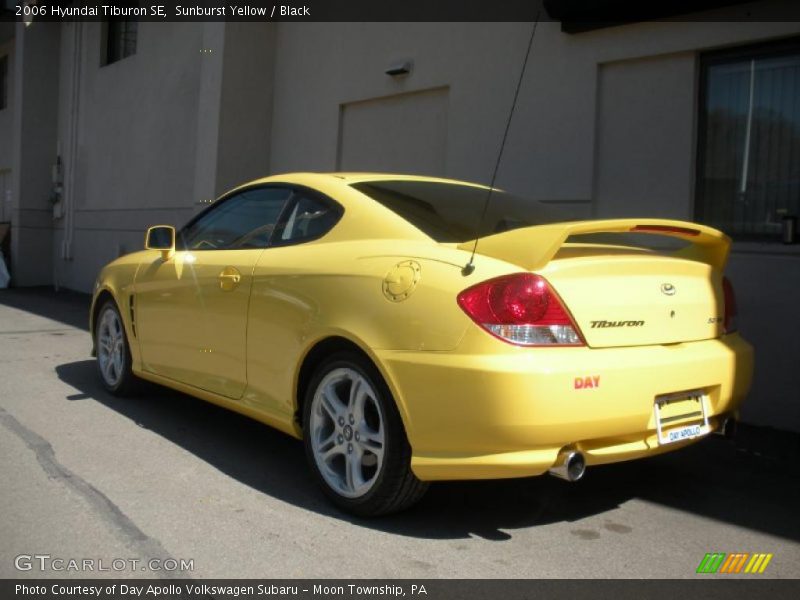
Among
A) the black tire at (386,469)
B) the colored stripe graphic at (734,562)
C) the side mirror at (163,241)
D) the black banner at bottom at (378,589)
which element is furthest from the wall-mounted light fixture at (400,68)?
the black banner at bottom at (378,589)

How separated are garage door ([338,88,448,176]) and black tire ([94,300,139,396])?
3542 millimetres

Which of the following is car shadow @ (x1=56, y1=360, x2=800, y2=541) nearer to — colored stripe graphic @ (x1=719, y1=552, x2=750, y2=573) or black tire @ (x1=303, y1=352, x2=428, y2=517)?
black tire @ (x1=303, y1=352, x2=428, y2=517)

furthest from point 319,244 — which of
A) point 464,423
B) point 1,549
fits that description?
point 1,549

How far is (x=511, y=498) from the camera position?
3965mm

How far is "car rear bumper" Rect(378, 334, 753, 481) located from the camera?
3.02 meters

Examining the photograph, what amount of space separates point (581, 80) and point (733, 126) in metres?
1.32

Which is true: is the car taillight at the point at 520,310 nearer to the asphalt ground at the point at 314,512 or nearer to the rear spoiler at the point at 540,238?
the rear spoiler at the point at 540,238

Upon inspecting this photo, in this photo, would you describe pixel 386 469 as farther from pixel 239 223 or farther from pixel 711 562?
pixel 239 223

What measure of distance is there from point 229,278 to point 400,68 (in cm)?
464

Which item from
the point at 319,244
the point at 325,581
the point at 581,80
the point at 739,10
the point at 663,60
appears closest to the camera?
the point at 325,581

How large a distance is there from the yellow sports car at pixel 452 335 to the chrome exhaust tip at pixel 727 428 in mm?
11

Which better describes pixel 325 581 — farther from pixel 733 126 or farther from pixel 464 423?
pixel 733 126

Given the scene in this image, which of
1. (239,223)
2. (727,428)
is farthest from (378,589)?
(239,223)

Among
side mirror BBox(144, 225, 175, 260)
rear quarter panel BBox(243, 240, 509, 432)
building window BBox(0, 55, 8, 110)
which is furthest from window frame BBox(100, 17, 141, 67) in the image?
rear quarter panel BBox(243, 240, 509, 432)
